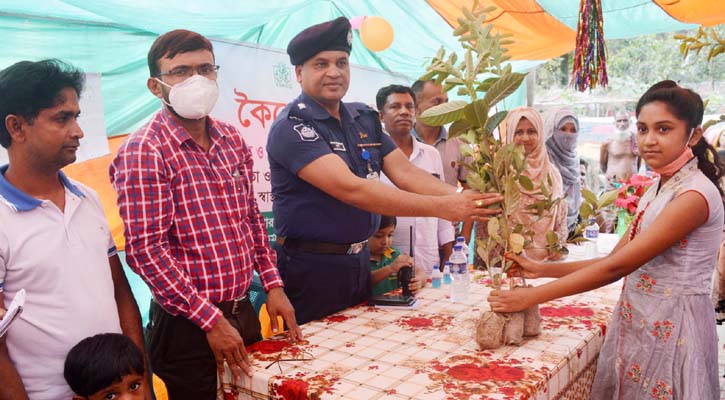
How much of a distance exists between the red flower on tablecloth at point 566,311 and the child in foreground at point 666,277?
0.13m

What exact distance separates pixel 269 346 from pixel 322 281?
0.52 meters

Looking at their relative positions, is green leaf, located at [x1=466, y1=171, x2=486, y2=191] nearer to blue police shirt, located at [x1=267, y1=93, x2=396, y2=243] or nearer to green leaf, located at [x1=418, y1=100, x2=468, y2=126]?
green leaf, located at [x1=418, y1=100, x2=468, y2=126]

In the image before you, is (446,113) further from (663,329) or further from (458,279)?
(663,329)

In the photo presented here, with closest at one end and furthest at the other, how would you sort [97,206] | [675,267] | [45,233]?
[45,233], [97,206], [675,267]

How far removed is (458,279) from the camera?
91.3 inches

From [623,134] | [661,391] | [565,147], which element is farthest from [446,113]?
[623,134]

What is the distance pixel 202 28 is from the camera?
3330 mm

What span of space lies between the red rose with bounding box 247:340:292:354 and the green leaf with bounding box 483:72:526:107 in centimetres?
103

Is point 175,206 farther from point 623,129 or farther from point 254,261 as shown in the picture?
point 623,129

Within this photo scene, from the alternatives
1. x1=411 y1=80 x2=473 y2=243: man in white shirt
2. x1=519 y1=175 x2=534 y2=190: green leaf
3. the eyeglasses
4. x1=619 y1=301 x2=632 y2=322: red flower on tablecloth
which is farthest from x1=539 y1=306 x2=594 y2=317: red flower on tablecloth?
x1=411 y1=80 x2=473 y2=243: man in white shirt

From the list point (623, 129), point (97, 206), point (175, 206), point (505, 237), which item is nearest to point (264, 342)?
point (175, 206)

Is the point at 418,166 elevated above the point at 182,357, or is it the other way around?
the point at 418,166

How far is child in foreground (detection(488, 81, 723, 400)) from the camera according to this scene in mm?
1825

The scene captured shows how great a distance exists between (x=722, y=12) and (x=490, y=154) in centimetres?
474
